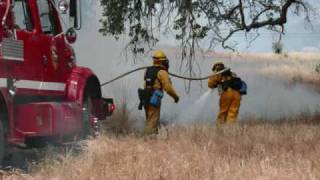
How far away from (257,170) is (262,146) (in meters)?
1.86

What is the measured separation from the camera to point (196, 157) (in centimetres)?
786

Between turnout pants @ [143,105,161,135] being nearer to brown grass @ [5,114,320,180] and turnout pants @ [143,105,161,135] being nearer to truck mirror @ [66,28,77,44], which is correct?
brown grass @ [5,114,320,180]

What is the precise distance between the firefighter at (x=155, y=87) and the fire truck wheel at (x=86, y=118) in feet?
5.01

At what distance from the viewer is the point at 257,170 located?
23.2 ft

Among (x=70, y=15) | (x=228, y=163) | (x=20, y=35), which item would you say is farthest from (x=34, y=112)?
(x=228, y=163)

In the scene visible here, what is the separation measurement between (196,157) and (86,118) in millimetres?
2767

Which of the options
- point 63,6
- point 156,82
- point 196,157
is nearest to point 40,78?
point 63,6

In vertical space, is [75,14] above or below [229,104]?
above

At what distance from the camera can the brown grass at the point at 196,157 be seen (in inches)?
275

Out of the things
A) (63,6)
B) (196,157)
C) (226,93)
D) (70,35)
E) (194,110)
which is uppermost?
(63,6)

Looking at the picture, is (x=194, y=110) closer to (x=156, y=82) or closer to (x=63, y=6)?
(x=156, y=82)

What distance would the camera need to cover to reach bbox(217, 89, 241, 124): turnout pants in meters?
13.4

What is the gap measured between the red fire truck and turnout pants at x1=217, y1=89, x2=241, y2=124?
141 inches

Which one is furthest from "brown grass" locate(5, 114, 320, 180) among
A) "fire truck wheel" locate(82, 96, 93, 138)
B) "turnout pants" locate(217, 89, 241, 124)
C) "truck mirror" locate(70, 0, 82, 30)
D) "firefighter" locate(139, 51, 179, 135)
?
"turnout pants" locate(217, 89, 241, 124)
